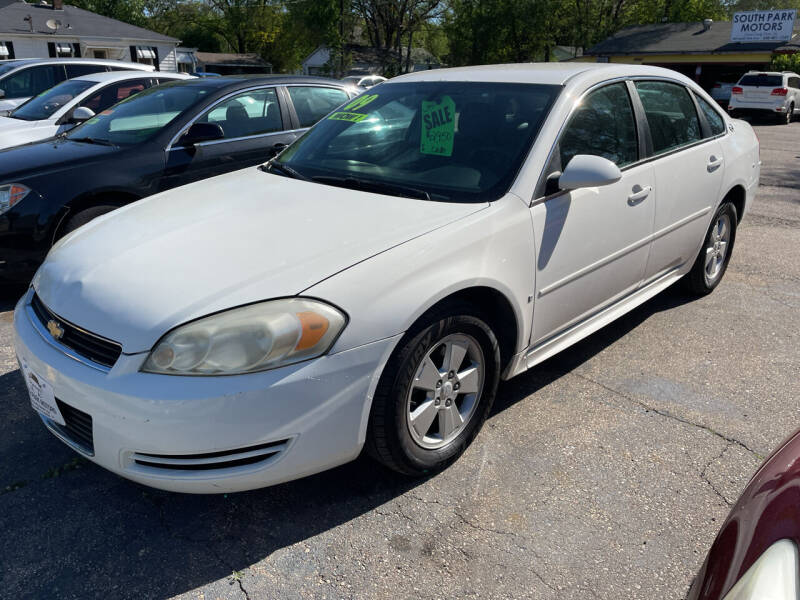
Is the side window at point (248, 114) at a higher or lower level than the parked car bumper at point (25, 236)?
higher

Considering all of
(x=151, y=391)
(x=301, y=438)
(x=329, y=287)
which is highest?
(x=329, y=287)

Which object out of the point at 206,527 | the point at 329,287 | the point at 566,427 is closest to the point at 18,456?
the point at 206,527

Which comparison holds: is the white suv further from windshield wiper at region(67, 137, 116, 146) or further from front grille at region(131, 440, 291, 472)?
front grille at region(131, 440, 291, 472)

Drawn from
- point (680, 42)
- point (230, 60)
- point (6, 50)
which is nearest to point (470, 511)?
point (6, 50)

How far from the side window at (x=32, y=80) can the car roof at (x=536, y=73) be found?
8820mm

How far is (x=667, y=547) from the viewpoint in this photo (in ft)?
7.72

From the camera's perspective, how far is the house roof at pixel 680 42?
31844 mm

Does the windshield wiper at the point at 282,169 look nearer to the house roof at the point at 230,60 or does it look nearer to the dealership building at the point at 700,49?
the dealership building at the point at 700,49

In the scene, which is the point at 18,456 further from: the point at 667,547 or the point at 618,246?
the point at 618,246

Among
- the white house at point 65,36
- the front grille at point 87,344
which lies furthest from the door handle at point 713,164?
the white house at point 65,36

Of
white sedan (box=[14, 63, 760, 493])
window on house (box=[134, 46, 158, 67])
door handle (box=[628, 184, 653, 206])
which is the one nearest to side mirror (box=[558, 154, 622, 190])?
white sedan (box=[14, 63, 760, 493])

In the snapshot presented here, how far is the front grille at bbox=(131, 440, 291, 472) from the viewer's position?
2154 mm

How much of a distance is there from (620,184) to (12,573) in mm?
3090

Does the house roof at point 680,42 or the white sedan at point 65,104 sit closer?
the white sedan at point 65,104
